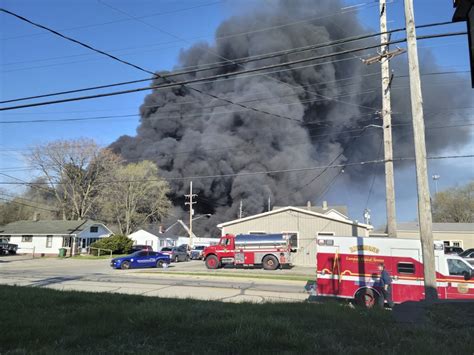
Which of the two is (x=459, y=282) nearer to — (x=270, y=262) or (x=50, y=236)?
(x=270, y=262)

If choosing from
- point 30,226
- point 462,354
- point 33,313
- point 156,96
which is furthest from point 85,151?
point 462,354

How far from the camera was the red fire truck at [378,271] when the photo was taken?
11.2 metres

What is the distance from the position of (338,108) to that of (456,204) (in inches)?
930

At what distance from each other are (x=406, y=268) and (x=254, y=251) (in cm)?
1516

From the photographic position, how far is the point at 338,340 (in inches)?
194

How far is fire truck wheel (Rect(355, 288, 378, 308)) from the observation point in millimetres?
11383

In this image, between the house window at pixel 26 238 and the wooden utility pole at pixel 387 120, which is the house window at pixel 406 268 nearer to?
the wooden utility pole at pixel 387 120

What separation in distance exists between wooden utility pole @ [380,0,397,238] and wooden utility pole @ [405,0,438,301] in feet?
20.2

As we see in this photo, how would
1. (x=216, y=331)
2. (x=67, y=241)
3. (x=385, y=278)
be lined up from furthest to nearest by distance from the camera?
1. (x=67, y=241)
2. (x=385, y=278)
3. (x=216, y=331)

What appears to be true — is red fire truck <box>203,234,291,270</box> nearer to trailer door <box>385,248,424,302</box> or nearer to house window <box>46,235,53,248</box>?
trailer door <box>385,248,424,302</box>

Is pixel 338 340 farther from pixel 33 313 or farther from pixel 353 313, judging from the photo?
pixel 33 313

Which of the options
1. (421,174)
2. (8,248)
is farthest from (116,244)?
(421,174)

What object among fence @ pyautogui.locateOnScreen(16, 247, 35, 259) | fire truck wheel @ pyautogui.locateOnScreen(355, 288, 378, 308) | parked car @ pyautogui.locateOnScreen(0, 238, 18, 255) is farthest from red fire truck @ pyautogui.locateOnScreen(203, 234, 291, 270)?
fence @ pyautogui.locateOnScreen(16, 247, 35, 259)

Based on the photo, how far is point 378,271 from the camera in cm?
1159
